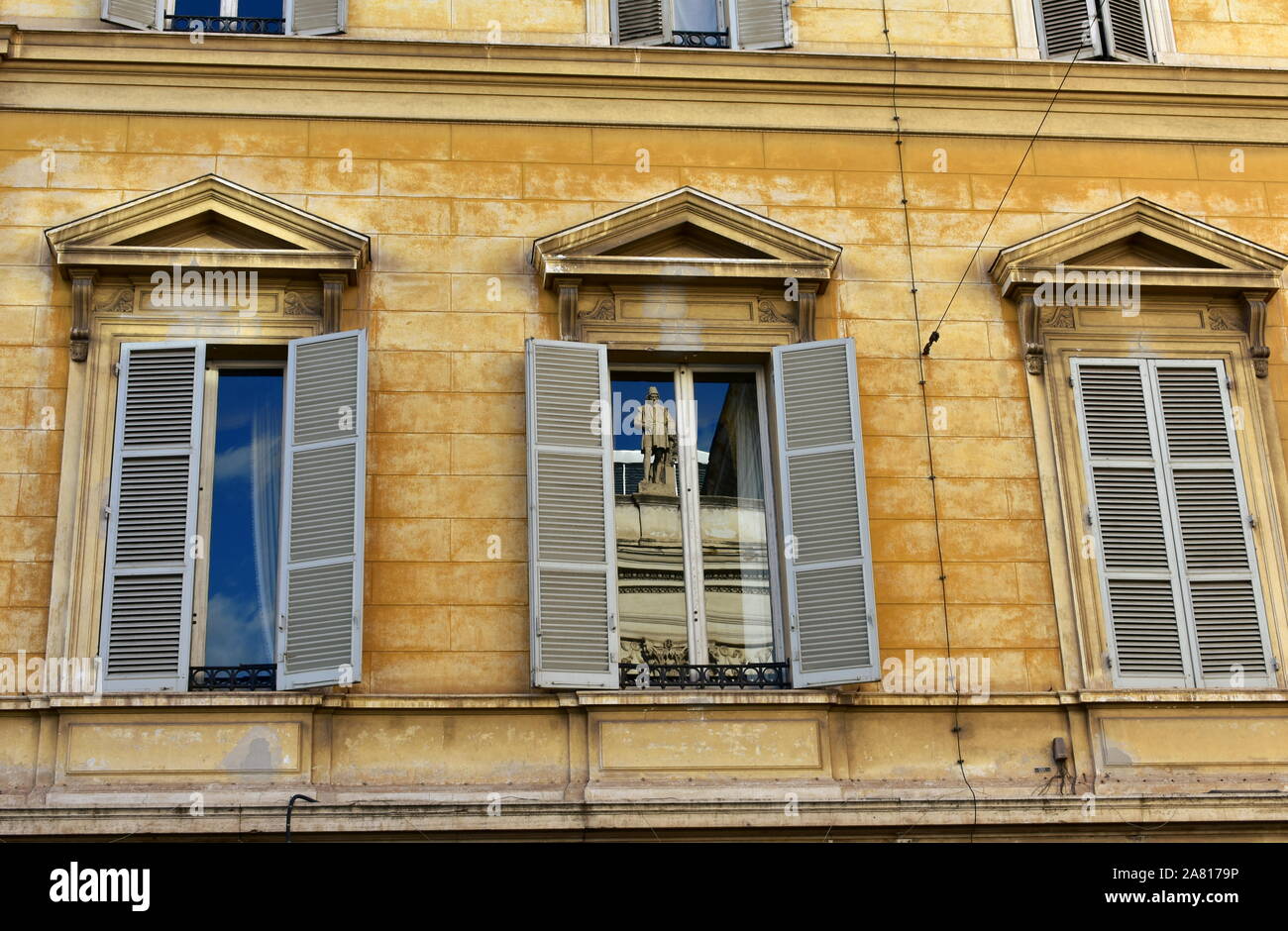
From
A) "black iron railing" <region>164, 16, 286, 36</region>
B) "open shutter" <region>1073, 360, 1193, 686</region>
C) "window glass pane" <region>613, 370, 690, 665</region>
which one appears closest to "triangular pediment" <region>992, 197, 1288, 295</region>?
"open shutter" <region>1073, 360, 1193, 686</region>

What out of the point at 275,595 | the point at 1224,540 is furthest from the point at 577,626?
the point at 1224,540

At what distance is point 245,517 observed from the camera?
11898mm

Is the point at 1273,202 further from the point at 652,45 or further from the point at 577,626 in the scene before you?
the point at 577,626

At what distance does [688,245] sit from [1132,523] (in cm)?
362

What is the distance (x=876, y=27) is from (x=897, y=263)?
199cm

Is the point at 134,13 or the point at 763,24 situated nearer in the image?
the point at 134,13

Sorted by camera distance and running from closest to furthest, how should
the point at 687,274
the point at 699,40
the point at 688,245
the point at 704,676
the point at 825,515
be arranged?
the point at 704,676, the point at 825,515, the point at 687,274, the point at 688,245, the point at 699,40

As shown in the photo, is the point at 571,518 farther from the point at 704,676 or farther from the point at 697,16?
the point at 697,16

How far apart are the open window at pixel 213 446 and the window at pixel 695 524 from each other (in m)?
1.30

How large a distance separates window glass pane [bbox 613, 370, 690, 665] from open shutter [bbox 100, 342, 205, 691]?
2.80 metres

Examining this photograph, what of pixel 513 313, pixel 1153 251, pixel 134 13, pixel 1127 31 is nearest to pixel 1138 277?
pixel 1153 251

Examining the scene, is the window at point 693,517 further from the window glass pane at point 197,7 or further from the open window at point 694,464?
the window glass pane at point 197,7

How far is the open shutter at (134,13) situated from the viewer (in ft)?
41.9

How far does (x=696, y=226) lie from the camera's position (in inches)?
495
